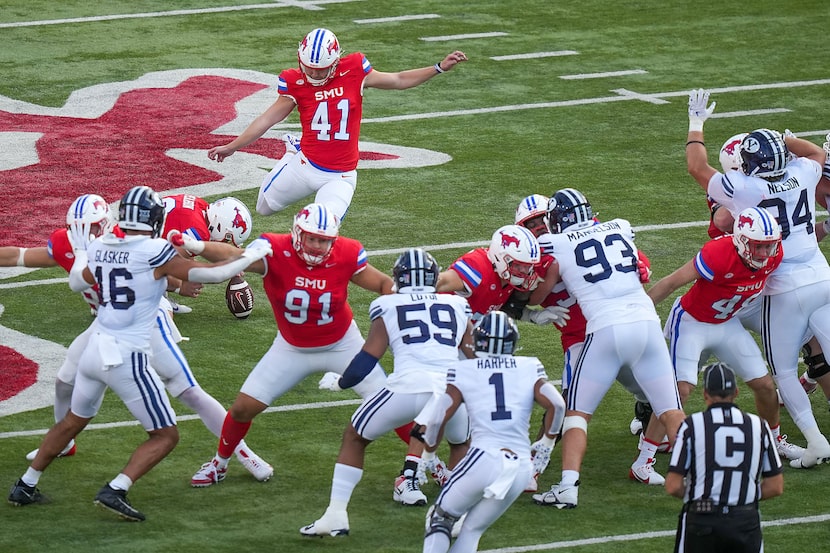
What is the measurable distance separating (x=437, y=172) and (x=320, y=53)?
11.4 feet

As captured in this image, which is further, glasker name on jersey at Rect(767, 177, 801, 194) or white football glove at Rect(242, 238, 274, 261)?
glasker name on jersey at Rect(767, 177, 801, 194)

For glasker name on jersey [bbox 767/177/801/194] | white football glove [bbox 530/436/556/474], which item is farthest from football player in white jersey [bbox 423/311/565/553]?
glasker name on jersey [bbox 767/177/801/194]

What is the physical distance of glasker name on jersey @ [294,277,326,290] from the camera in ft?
26.5

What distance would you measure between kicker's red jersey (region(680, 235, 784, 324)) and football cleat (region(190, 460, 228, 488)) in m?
2.87

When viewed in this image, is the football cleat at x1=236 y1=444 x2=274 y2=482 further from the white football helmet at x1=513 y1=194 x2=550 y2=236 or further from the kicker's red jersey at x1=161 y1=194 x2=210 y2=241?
the kicker's red jersey at x1=161 y1=194 x2=210 y2=241

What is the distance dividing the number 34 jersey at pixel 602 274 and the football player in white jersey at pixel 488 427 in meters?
1.22

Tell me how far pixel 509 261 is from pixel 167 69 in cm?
952

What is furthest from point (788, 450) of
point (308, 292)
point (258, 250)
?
point (258, 250)

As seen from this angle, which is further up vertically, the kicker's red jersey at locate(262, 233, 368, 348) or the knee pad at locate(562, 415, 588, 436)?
the kicker's red jersey at locate(262, 233, 368, 348)

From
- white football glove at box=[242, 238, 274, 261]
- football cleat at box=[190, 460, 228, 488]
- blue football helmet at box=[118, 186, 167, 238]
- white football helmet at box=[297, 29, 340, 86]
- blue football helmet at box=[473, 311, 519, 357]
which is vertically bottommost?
football cleat at box=[190, 460, 228, 488]

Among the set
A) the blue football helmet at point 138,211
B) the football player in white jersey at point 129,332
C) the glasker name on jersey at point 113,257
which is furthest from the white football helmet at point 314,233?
the glasker name on jersey at point 113,257

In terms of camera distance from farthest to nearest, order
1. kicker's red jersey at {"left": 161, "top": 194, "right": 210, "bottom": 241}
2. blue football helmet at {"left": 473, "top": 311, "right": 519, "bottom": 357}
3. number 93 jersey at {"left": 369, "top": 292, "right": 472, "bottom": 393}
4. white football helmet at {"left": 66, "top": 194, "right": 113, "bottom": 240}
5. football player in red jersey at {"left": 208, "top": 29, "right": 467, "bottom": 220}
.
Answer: football player in red jersey at {"left": 208, "top": 29, "right": 467, "bottom": 220} < kicker's red jersey at {"left": 161, "top": 194, "right": 210, "bottom": 241} < white football helmet at {"left": 66, "top": 194, "right": 113, "bottom": 240} < number 93 jersey at {"left": 369, "top": 292, "right": 472, "bottom": 393} < blue football helmet at {"left": 473, "top": 311, "right": 519, "bottom": 357}

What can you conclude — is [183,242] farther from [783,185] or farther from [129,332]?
[783,185]

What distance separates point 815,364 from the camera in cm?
919
